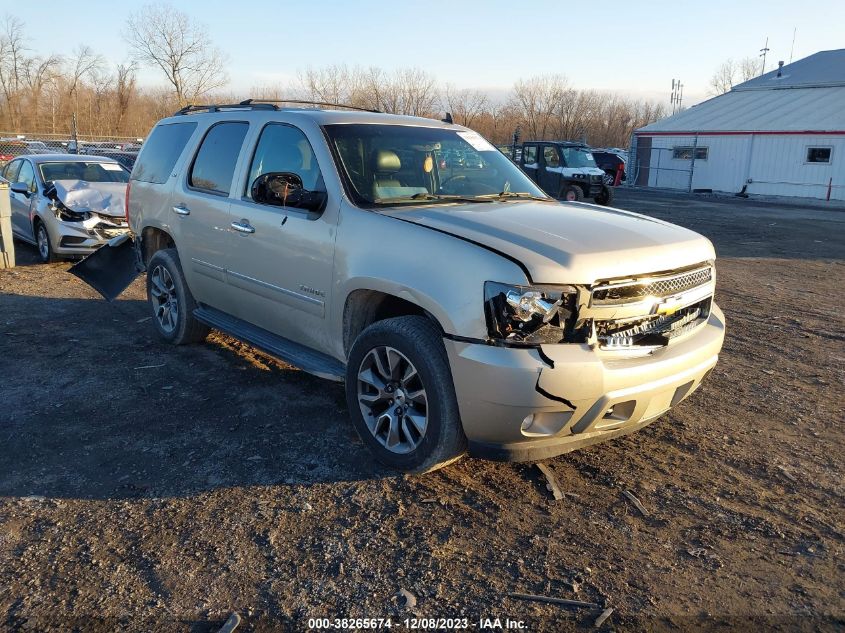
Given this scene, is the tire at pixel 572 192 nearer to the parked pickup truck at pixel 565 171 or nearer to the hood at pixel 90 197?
the parked pickup truck at pixel 565 171

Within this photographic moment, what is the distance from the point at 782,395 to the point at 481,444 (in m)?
2.98

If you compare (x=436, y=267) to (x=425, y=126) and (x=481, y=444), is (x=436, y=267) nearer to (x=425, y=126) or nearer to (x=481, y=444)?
(x=481, y=444)

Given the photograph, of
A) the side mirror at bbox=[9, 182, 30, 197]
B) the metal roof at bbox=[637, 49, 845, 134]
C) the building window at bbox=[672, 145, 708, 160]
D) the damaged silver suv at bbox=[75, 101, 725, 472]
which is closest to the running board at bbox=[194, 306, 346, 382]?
the damaged silver suv at bbox=[75, 101, 725, 472]

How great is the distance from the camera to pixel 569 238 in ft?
11.5

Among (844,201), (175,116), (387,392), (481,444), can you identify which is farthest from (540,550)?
(844,201)

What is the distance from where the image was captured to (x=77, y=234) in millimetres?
9742

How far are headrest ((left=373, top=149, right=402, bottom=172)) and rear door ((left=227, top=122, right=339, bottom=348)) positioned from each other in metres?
0.38

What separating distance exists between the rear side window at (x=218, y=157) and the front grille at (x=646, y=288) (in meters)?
3.00

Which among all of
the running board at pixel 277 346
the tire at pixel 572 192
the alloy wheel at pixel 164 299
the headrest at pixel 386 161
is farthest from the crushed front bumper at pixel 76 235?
the tire at pixel 572 192

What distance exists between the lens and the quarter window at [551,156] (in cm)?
2070

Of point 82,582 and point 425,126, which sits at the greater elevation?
point 425,126

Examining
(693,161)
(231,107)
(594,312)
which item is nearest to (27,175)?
(231,107)

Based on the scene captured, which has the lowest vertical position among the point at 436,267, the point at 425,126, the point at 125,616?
the point at 125,616

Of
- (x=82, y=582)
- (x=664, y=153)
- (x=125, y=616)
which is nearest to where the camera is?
(x=125, y=616)
